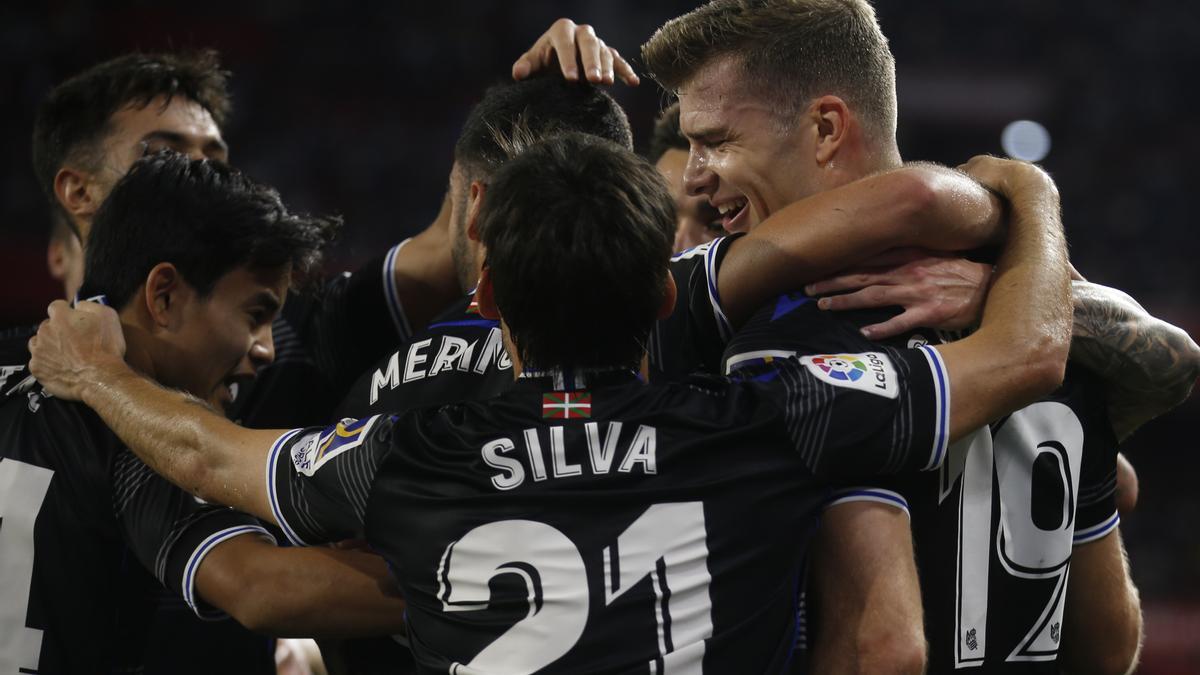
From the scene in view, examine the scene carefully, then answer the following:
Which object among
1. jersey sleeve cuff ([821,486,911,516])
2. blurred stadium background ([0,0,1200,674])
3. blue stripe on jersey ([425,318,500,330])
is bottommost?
jersey sleeve cuff ([821,486,911,516])

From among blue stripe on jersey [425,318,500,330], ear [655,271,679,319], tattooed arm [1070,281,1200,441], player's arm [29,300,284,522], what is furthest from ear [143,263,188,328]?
tattooed arm [1070,281,1200,441]

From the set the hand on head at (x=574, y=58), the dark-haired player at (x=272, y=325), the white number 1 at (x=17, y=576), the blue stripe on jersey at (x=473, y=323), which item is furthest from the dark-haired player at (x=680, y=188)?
the white number 1 at (x=17, y=576)

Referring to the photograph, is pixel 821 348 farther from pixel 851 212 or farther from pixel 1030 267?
pixel 1030 267

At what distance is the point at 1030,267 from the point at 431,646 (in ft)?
3.86

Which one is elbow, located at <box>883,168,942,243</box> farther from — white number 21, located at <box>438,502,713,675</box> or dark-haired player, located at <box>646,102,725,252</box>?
dark-haired player, located at <box>646,102,725,252</box>

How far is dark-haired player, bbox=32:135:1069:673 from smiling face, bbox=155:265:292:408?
0.84 meters

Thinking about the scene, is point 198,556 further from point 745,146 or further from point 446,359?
point 745,146

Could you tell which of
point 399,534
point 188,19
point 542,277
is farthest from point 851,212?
point 188,19

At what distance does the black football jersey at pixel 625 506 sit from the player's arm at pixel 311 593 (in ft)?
0.82

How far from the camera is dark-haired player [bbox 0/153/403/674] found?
1.98m

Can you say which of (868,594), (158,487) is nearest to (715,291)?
(868,594)

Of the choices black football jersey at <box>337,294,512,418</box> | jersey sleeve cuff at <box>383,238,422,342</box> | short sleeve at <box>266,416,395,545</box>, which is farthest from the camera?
jersey sleeve cuff at <box>383,238,422,342</box>

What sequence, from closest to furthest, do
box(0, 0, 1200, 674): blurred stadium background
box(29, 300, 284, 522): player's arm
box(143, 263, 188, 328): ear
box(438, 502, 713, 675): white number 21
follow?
box(438, 502, 713, 675): white number 21
box(29, 300, 284, 522): player's arm
box(143, 263, 188, 328): ear
box(0, 0, 1200, 674): blurred stadium background

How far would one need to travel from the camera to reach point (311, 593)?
195 centimetres
